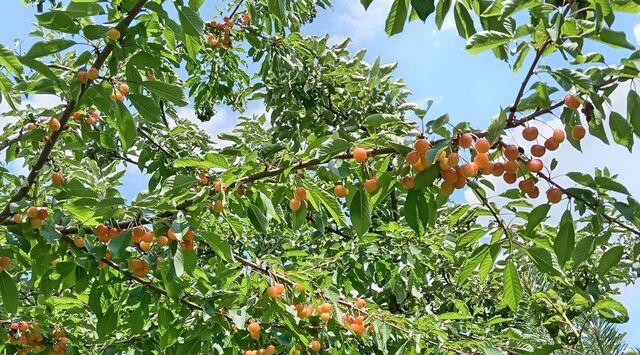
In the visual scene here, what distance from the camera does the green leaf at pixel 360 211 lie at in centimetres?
162

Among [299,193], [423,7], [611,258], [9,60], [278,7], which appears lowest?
[611,258]

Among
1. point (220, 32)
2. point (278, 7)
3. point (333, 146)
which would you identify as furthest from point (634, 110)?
point (220, 32)

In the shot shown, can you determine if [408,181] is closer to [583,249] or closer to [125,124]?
[583,249]

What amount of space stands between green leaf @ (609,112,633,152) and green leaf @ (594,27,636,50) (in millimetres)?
245

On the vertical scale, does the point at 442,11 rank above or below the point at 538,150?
above

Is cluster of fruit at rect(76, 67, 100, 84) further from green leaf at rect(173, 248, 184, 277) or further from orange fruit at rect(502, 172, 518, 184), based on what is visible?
orange fruit at rect(502, 172, 518, 184)

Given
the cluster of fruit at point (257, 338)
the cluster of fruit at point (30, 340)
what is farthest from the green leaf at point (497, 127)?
the cluster of fruit at point (30, 340)

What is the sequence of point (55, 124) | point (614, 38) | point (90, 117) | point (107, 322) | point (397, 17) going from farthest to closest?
point (90, 117), point (107, 322), point (55, 124), point (397, 17), point (614, 38)

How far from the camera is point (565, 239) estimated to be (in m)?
1.51

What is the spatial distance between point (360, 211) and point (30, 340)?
1.60 metres

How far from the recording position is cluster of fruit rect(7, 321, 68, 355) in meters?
2.35

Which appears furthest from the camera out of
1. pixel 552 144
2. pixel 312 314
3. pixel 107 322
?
pixel 312 314

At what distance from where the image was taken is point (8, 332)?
235 centimetres

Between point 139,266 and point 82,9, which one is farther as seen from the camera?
point 139,266
